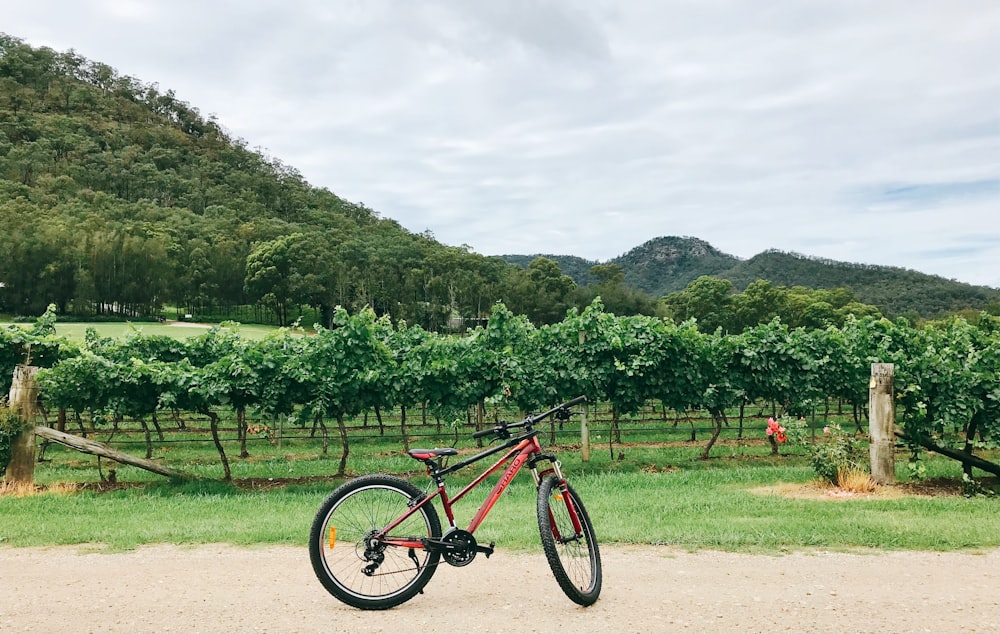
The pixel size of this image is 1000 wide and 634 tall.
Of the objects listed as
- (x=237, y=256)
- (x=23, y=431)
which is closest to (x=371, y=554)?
(x=23, y=431)

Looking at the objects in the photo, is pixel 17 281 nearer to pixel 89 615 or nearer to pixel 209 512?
pixel 209 512

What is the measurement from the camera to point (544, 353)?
561 inches

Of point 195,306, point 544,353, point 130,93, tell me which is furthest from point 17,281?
point 130,93

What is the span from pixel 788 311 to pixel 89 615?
71.5 m

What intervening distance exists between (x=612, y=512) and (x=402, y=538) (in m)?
4.03

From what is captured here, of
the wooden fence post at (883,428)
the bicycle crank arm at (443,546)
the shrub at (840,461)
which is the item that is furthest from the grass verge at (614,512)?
the bicycle crank arm at (443,546)

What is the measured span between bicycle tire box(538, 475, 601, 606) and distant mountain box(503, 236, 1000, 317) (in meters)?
73.4

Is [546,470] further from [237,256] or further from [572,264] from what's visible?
[572,264]

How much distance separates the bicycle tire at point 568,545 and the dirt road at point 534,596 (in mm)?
130

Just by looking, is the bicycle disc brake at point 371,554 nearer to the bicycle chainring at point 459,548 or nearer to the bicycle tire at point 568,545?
the bicycle chainring at point 459,548

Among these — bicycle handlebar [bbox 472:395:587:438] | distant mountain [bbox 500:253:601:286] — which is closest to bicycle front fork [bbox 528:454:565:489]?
bicycle handlebar [bbox 472:395:587:438]

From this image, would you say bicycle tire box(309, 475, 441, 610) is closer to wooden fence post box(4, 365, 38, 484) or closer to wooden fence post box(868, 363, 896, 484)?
wooden fence post box(868, 363, 896, 484)

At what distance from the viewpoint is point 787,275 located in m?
90.9

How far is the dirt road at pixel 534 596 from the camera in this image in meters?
4.18
